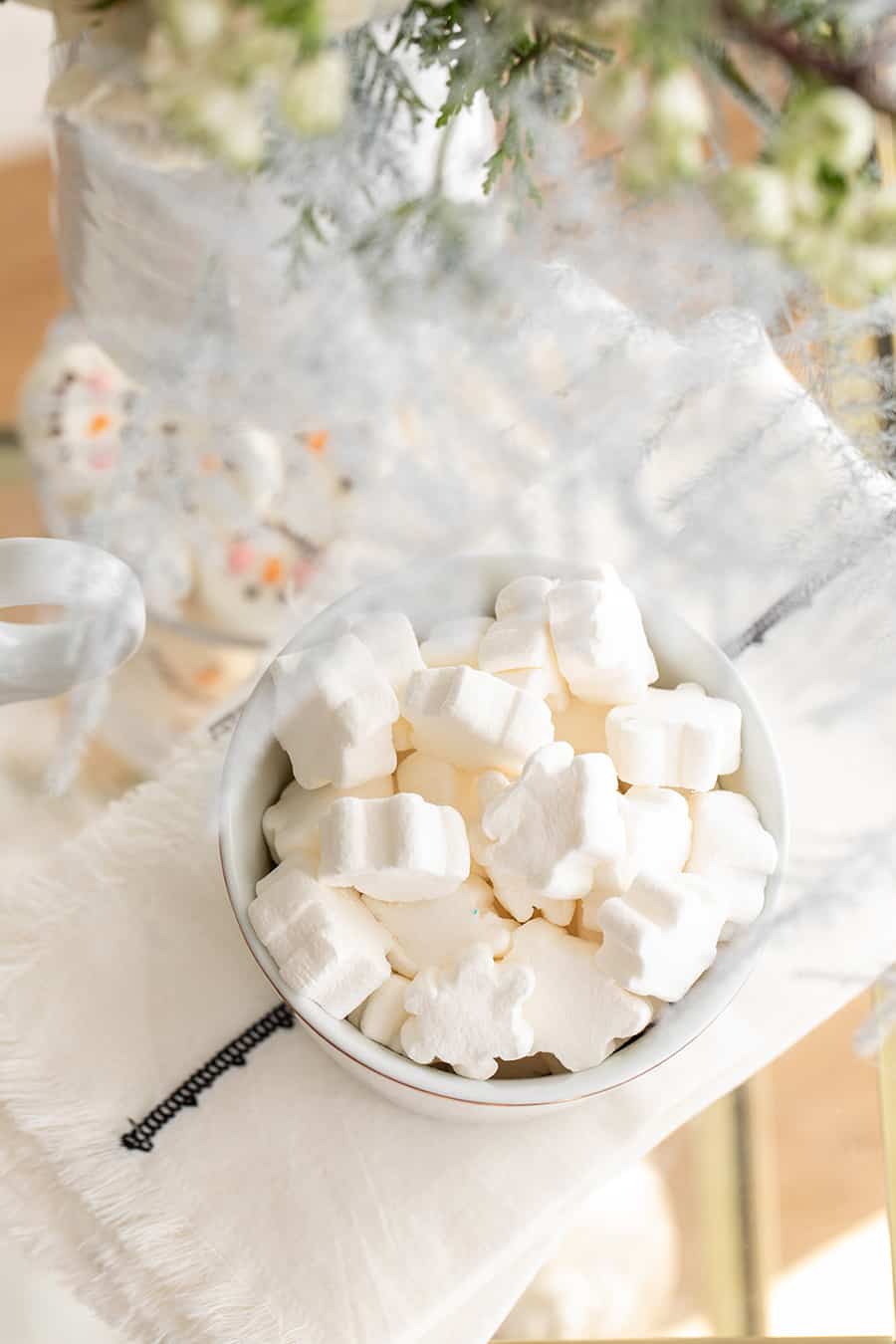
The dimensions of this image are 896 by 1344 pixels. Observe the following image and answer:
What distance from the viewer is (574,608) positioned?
29 cm

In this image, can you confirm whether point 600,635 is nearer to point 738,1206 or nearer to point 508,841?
point 508,841

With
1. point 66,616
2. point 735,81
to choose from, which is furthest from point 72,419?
point 735,81

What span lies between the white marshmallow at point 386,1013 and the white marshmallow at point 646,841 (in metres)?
0.05

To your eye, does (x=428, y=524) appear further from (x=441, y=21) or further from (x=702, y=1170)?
(x=702, y=1170)

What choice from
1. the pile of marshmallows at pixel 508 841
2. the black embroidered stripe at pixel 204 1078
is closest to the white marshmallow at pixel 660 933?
the pile of marshmallows at pixel 508 841

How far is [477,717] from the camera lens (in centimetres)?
28

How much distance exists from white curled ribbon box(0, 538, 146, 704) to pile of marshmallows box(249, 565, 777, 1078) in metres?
0.05

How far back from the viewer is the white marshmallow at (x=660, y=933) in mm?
265

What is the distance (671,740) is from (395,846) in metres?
0.07

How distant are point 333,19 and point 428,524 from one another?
78mm

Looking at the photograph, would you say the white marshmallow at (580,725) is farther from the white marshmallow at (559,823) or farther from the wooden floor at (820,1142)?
the wooden floor at (820,1142)

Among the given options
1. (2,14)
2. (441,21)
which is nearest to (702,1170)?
(441,21)

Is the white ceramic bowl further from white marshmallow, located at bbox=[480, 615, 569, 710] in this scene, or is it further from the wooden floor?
the wooden floor

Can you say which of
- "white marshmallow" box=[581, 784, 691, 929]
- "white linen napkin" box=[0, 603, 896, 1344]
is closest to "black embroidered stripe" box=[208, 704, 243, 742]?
"white linen napkin" box=[0, 603, 896, 1344]
